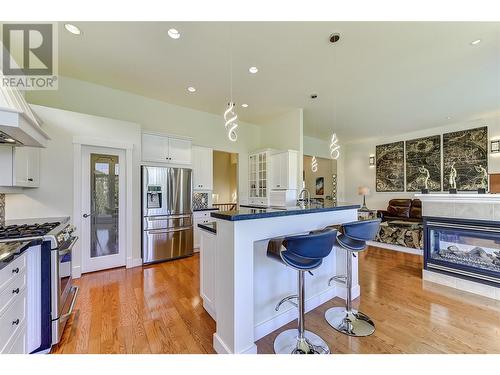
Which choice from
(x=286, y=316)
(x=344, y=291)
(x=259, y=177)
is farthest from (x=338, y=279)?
(x=259, y=177)

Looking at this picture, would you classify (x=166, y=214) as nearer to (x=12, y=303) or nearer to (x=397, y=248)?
(x=12, y=303)

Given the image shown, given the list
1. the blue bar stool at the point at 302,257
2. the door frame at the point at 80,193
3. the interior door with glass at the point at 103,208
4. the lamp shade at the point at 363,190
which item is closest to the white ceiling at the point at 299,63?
the door frame at the point at 80,193

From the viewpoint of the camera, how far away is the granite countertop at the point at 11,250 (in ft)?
4.24

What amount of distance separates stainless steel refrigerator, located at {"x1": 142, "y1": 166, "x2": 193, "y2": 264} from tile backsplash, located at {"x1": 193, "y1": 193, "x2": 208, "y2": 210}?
0.62 metres

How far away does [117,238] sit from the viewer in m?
3.51

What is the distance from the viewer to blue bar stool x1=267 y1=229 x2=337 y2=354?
5.06 feet

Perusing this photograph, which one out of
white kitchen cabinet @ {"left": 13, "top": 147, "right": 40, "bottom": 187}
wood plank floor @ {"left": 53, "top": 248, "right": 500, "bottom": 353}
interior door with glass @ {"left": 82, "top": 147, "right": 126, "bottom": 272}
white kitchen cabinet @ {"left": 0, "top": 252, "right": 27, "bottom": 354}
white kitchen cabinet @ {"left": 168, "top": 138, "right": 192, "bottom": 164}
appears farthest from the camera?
white kitchen cabinet @ {"left": 168, "top": 138, "right": 192, "bottom": 164}

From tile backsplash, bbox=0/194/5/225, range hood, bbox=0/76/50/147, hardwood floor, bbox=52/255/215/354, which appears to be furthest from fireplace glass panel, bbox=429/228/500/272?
tile backsplash, bbox=0/194/5/225

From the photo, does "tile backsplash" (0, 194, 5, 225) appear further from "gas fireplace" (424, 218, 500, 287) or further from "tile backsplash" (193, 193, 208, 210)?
"gas fireplace" (424, 218, 500, 287)

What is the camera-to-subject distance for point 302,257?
1581 millimetres

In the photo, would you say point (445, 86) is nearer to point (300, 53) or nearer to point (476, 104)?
point (476, 104)
